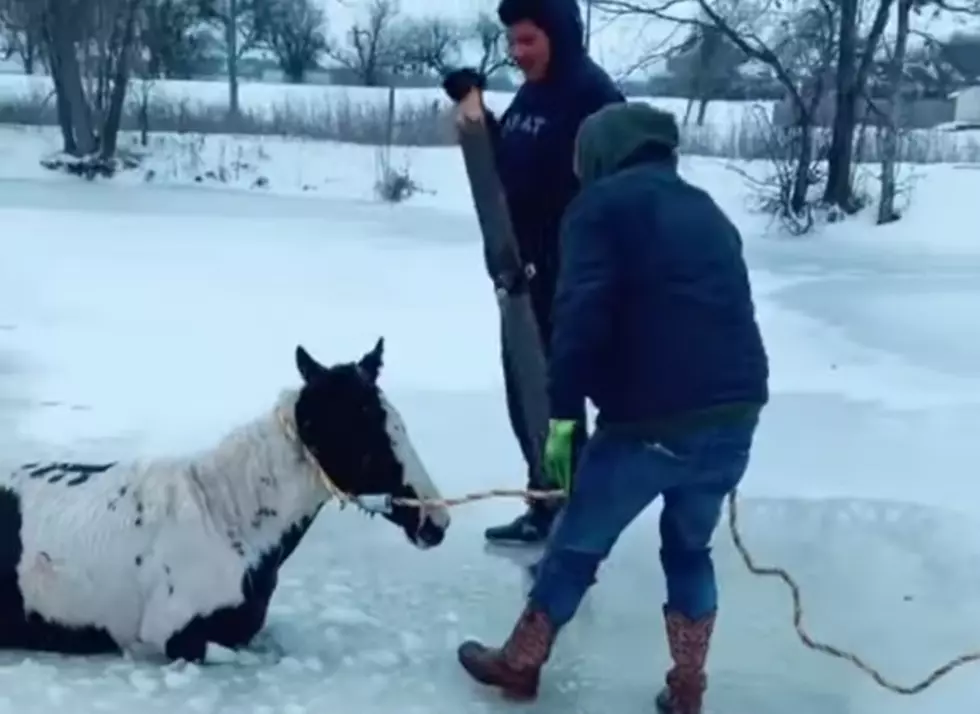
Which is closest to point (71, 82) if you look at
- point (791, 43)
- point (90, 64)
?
point (90, 64)

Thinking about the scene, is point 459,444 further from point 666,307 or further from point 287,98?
point 287,98

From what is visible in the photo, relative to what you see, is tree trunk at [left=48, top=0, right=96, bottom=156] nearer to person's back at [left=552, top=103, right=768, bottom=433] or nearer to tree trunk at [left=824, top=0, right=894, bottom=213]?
tree trunk at [left=824, top=0, right=894, bottom=213]

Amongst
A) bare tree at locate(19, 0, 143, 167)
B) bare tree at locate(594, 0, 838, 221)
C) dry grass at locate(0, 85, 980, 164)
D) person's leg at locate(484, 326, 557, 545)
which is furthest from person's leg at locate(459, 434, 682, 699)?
bare tree at locate(19, 0, 143, 167)

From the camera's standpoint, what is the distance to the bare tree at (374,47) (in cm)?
3762

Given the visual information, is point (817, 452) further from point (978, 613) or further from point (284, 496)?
point (284, 496)

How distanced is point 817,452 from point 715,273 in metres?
3.37

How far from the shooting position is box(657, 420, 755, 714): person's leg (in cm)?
343

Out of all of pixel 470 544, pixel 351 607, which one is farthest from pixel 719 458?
pixel 470 544

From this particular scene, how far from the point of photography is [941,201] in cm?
1825

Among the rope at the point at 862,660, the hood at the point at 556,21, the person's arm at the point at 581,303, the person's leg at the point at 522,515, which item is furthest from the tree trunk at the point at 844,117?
the person's arm at the point at 581,303

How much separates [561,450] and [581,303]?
0.39 m

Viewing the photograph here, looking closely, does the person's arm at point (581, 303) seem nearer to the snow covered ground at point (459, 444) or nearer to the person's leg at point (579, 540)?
the person's leg at point (579, 540)

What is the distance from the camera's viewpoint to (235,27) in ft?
118

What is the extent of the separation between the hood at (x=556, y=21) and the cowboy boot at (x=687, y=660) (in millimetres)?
1856
